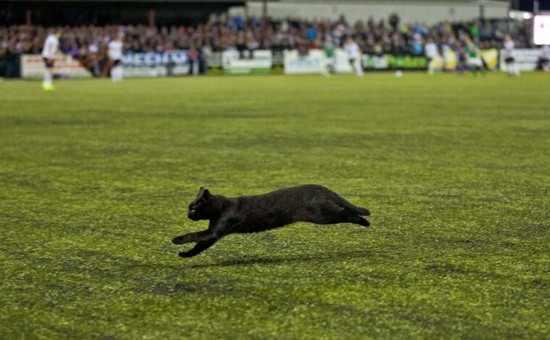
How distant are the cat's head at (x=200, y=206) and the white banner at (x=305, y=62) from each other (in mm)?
42259

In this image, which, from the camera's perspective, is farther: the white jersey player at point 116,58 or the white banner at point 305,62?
the white banner at point 305,62

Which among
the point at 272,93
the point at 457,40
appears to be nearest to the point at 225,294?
the point at 272,93

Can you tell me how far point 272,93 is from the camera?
1003 inches

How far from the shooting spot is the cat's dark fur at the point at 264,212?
14.9 feet

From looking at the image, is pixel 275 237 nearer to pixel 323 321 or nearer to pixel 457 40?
pixel 323 321

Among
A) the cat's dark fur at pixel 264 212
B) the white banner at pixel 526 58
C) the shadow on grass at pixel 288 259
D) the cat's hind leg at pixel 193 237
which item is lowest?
the white banner at pixel 526 58

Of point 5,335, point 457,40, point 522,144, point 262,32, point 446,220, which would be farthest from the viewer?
point 457,40

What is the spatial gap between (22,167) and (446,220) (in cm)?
488

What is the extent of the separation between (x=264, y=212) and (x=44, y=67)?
37400mm

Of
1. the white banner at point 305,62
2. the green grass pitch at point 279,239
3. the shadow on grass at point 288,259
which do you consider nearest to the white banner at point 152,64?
the white banner at point 305,62

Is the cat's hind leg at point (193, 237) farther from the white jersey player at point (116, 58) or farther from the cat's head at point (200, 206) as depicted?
the white jersey player at point (116, 58)

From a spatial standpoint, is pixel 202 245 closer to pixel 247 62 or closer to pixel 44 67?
pixel 44 67

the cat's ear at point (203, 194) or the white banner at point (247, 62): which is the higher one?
the cat's ear at point (203, 194)

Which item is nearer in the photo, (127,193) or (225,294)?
(225,294)
